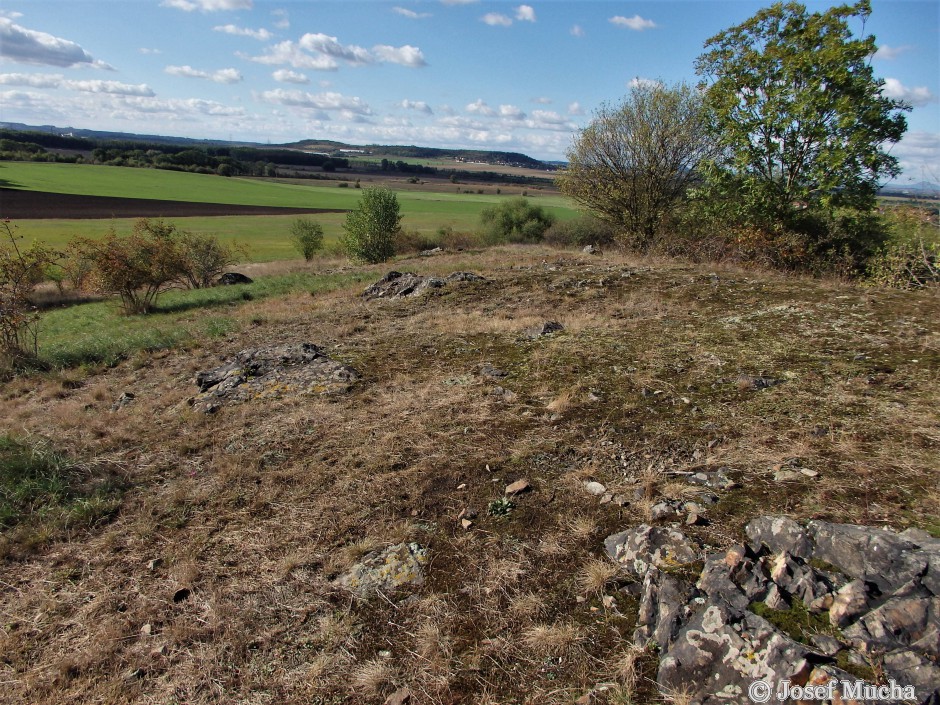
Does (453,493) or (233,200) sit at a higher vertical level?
(233,200)

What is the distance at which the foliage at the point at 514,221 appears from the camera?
55.3 m

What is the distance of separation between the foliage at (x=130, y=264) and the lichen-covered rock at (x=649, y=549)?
25637 mm

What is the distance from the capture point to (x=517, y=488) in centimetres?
483

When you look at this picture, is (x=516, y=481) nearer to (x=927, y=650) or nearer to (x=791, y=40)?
(x=927, y=650)

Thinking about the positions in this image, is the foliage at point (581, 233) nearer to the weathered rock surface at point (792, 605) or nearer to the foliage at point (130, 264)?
the foliage at point (130, 264)

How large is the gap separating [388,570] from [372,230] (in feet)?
148

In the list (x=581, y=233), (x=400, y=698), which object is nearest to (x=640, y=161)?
(x=581, y=233)

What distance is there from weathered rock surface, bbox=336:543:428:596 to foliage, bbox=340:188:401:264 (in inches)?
1731

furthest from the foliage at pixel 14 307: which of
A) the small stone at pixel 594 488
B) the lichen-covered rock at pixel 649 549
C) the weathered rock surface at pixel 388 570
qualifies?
the lichen-covered rock at pixel 649 549

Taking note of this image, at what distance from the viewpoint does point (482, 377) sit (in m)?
7.74

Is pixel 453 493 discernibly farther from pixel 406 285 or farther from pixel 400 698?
pixel 406 285

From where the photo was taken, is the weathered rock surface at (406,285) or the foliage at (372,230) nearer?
the weathered rock surface at (406,285)

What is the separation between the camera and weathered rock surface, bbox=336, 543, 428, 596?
392cm

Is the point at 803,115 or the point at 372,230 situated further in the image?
the point at 372,230
